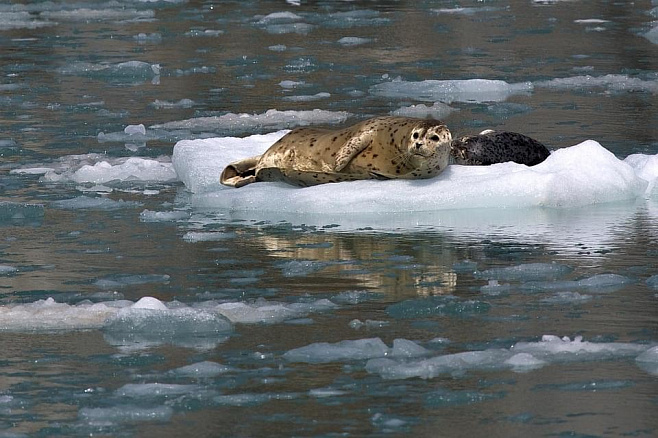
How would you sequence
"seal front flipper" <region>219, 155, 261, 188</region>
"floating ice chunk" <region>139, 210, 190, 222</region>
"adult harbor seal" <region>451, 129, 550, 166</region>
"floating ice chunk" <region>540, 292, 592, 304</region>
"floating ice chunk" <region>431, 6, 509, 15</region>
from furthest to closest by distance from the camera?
"floating ice chunk" <region>431, 6, 509, 15</region> < "adult harbor seal" <region>451, 129, 550, 166</region> < "seal front flipper" <region>219, 155, 261, 188</region> < "floating ice chunk" <region>139, 210, 190, 222</region> < "floating ice chunk" <region>540, 292, 592, 304</region>

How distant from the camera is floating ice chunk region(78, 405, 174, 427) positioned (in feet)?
18.1

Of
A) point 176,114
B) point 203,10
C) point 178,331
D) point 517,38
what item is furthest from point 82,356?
point 203,10

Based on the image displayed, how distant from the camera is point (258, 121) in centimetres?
1339

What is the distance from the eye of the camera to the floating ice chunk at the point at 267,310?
6.87m

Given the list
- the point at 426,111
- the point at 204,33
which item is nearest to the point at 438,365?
the point at 426,111

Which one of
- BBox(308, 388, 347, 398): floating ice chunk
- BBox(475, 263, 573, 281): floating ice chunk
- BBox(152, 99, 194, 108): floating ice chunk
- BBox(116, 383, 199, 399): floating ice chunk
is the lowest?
BBox(152, 99, 194, 108): floating ice chunk

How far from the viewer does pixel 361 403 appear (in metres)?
5.63

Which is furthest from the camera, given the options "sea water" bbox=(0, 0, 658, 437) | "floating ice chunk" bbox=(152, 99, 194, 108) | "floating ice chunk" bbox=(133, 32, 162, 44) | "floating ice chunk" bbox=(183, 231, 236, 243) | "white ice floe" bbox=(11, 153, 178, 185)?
"floating ice chunk" bbox=(133, 32, 162, 44)

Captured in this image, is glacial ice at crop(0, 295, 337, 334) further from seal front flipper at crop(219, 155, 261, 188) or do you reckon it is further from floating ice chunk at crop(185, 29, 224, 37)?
floating ice chunk at crop(185, 29, 224, 37)

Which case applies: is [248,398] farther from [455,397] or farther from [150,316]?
[150,316]

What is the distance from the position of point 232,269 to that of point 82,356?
1694 millimetres

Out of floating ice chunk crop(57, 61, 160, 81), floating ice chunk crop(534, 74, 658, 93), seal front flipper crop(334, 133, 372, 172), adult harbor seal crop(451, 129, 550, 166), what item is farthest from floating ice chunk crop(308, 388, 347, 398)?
floating ice chunk crop(57, 61, 160, 81)

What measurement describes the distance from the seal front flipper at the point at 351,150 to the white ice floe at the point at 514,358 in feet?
11.7

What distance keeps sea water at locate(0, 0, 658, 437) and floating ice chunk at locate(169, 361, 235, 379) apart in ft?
0.04
